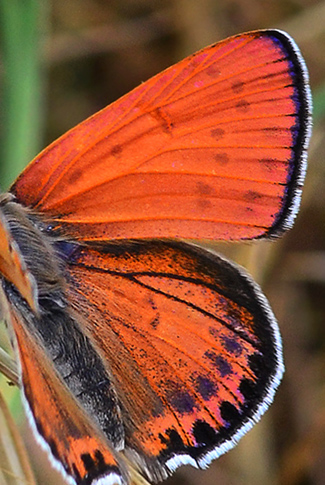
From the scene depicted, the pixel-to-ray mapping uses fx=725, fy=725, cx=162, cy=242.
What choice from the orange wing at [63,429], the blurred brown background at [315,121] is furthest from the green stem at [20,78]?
the orange wing at [63,429]

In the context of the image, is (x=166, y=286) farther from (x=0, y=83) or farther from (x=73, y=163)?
(x=0, y=83)

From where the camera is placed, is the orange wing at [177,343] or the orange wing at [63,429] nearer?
the orange wing at [63,429]

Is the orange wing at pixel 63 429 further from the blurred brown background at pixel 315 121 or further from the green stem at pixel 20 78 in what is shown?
the green stem at pixel 20 78

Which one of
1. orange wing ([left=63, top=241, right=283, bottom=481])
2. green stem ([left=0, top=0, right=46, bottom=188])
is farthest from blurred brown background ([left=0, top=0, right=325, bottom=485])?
orange wing ([left=63, top=241, right=283, bottom=481])

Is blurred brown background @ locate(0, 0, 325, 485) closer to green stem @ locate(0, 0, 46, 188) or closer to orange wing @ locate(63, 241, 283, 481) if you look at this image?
green stem @ locate(0, 0, 46, 188)

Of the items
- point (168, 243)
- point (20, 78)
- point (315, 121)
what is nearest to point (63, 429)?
point (168, 243)

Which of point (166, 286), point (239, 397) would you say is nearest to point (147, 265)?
point (166, 286)

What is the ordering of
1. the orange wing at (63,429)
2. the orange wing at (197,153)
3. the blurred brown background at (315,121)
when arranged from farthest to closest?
the blurred brown background at (315,121)
the orange wing at (197,153)
the orange wing at (63,429)
